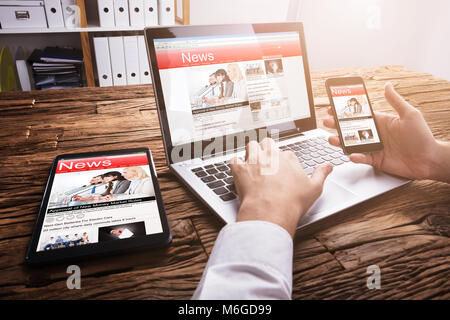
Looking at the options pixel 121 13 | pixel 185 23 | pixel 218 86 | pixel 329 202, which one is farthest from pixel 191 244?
pixel 185 23

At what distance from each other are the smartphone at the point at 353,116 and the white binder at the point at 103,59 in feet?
5.33

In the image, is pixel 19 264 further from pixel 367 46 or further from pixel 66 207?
pixel 367 46

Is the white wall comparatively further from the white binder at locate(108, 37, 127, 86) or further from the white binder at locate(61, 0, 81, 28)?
the white binder at locate(61, 0, 81, 28)

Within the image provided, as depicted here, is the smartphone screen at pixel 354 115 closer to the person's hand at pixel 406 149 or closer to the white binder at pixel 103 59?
the person's hand at pixel 406 149

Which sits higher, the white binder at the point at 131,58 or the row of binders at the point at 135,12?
the row of binders at the point at 135,12

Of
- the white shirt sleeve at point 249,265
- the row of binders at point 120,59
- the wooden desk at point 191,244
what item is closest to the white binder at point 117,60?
the row of binders at point 120,59

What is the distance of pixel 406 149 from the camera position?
0.64 meters

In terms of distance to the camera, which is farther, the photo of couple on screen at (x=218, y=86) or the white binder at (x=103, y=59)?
the white binder at (x=103, y=59)

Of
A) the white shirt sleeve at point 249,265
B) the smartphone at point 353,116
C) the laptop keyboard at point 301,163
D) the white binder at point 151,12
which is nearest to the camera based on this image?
the white shirt sleeve at point 249,265

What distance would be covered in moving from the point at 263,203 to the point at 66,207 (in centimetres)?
32

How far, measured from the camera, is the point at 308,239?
49cm

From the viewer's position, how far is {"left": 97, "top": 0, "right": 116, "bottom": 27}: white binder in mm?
1880

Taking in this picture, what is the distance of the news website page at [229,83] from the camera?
647mm
